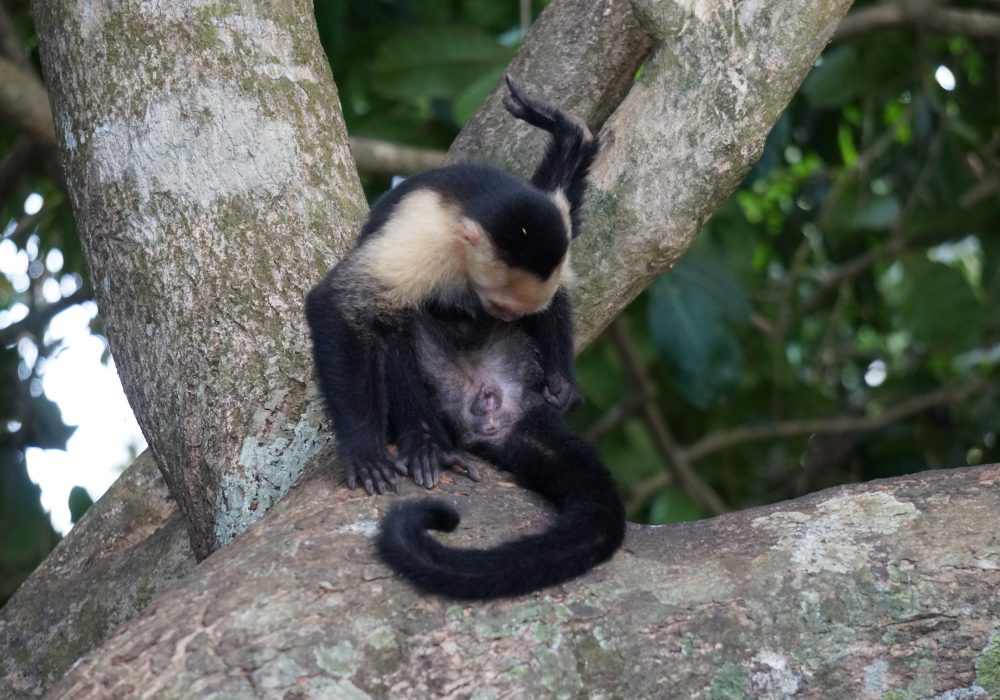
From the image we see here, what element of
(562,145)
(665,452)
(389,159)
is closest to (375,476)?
(562,145)

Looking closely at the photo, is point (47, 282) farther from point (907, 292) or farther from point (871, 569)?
point (871, 569)

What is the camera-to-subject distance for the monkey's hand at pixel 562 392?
284 cm

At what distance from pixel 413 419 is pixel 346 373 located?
19 centimetres

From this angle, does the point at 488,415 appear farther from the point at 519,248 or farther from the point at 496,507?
the point at 496,507

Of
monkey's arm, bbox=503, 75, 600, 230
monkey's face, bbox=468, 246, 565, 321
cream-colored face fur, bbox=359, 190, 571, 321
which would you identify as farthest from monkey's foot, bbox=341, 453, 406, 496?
monkey's arm, bbox=503, 75, 600, 230

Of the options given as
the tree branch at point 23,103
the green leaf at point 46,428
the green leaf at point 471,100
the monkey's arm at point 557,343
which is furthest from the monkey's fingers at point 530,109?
the green leaf at point 46,428

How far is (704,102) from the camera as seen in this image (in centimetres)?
268

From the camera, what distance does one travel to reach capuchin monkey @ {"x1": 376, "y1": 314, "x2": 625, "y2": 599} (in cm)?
186

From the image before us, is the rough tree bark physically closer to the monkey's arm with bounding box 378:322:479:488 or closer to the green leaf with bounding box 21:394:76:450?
the monkey's arm with bounding box 378:322:479:488

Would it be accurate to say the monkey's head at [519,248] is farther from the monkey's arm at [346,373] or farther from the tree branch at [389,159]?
the tree branch at [389,159]

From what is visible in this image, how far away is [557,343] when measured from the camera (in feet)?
9.59

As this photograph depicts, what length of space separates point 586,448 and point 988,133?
369cm

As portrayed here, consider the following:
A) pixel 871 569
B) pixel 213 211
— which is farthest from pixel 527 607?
pixel 213 211

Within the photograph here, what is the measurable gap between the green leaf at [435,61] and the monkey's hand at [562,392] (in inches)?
62.0
